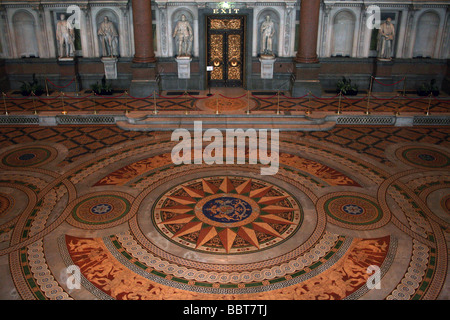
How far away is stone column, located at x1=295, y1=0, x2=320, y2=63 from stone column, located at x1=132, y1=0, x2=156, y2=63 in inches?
213

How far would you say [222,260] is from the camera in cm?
723

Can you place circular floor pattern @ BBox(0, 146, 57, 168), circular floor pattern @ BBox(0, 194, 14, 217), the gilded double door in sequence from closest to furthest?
circular floor pattern @ BBox(0, 194, 14, 217) < circular floor pattern @ BBox(0, 146, 57, 168) < the gilded double door

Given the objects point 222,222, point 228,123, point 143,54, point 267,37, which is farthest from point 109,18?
point 222,222

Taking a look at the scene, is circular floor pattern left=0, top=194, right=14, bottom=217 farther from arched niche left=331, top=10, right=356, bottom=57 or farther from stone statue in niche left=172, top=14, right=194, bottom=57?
arched niche left=331, top=10, right=356, bottom=57

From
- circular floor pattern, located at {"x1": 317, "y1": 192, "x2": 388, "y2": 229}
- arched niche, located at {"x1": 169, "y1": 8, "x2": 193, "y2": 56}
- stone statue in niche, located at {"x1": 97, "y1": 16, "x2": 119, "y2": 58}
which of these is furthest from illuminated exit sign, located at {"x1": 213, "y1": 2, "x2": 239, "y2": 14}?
circular floor pattern, located at {"x1": 317, "y1": 192, "x2": 388, "y2": 229}

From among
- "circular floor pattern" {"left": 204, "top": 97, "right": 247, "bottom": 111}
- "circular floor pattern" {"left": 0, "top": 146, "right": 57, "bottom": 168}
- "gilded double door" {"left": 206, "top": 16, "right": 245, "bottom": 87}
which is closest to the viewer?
"circular floor pattern" {"left": 0, "top": 146, "right": 57, "bottom": 168}

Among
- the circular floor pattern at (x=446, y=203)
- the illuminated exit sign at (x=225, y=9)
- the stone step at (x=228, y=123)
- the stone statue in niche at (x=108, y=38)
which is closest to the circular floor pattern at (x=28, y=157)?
the stone step at (x=228, y=123)

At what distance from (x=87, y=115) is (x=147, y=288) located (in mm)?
8576

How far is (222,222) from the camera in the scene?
27.2 ft

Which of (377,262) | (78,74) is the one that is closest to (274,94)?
(78,74)

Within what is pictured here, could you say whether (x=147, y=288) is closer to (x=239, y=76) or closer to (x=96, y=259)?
(x=96, y=259)

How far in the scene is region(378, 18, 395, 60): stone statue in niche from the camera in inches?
640

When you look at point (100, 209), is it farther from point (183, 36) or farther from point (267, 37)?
point (267, 37)

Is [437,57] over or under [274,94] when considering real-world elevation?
over
